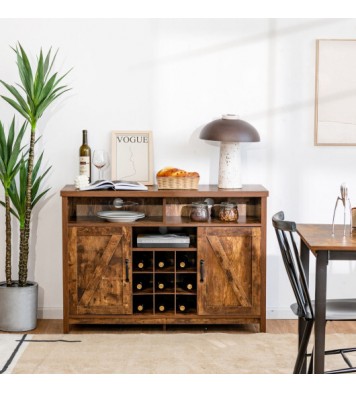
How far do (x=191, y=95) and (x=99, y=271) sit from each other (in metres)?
1.43

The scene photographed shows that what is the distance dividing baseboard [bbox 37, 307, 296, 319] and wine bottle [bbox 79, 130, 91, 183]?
1.06m

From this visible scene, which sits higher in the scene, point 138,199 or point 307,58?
point 307,58

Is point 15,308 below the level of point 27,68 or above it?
below

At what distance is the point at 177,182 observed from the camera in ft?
17.1

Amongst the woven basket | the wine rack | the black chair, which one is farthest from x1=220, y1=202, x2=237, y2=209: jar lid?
the black chair

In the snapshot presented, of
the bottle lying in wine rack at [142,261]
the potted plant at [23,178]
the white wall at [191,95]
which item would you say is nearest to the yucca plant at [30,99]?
the potted plant at [23,178]

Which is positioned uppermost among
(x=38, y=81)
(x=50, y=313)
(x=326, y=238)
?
(x=38, y=81)

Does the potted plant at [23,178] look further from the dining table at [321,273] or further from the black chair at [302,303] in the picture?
the dining table at [321,273]

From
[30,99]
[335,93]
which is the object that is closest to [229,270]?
[335,93]

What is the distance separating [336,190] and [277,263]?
688 millimetres

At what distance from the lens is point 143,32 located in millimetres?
5484

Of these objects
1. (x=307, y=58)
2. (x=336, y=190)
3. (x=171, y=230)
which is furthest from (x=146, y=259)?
(x=307, y=58)

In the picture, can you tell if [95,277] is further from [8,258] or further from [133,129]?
[133,129]

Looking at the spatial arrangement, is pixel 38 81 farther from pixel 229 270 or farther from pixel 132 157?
pixel 229 270
